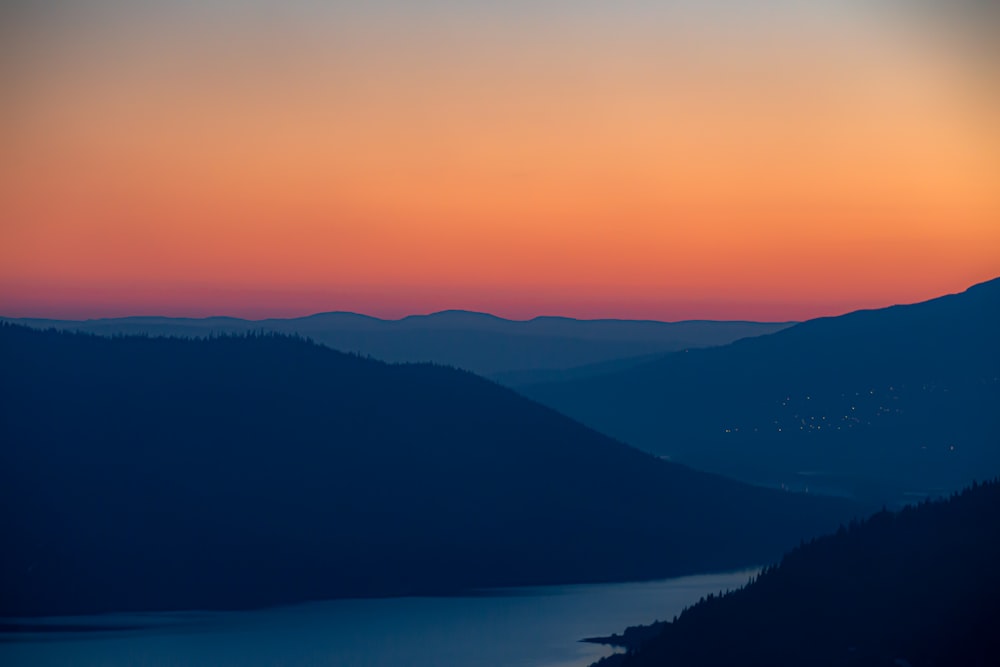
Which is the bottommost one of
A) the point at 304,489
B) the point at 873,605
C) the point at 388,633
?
the point at 388,633

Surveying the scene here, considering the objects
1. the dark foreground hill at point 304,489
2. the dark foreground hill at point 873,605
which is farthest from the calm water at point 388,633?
the dark foreground hill at point 873,605

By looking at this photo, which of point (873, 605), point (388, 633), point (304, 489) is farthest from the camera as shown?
point (304, 489)

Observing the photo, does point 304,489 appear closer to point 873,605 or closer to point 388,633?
point 388,633

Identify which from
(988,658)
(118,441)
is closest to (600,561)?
(118,441)

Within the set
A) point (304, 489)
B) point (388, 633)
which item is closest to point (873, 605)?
point (388, 633)

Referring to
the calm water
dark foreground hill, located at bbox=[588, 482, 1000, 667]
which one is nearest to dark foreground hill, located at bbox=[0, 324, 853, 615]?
the calm water

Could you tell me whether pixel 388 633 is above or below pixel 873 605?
below
